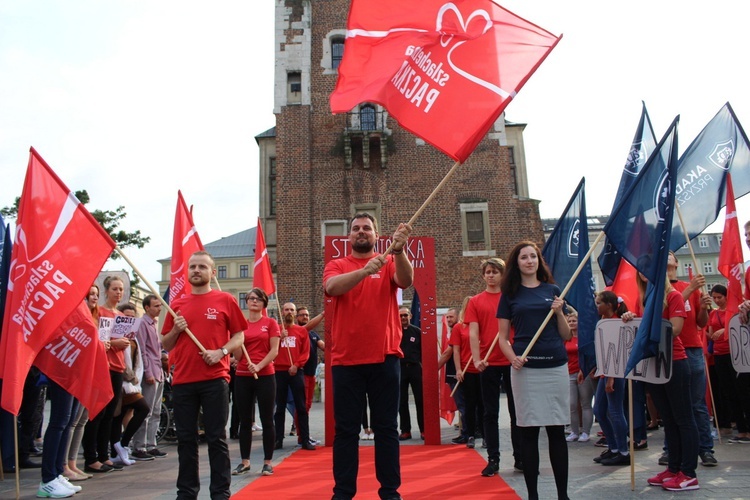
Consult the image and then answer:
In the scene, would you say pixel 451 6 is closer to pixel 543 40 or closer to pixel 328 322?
pixel 543 40

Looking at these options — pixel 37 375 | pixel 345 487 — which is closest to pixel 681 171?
pixel 345 487

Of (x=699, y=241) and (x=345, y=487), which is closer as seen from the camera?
(x=345, y=487)

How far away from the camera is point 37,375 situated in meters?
7.49

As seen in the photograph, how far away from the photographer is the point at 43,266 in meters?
5.48

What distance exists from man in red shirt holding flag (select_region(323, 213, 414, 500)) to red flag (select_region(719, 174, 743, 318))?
4.84 meters

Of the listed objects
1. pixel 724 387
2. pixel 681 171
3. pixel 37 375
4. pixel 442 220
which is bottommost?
pixel 724 387

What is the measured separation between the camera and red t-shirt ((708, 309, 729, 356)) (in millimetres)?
8672

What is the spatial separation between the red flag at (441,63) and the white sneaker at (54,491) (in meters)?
4.10

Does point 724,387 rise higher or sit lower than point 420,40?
lower

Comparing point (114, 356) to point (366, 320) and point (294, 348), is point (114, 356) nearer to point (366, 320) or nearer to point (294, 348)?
point (294, 348)

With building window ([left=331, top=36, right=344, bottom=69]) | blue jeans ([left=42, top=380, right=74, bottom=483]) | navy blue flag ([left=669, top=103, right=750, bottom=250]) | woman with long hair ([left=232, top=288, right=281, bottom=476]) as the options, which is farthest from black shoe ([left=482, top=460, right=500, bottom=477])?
building window ([left=331, top=36, right=344, bottom=69])

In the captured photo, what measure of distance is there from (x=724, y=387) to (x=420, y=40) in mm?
6580

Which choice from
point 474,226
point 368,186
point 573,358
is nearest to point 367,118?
point 368,186

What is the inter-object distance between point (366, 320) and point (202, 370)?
4.81 feet
